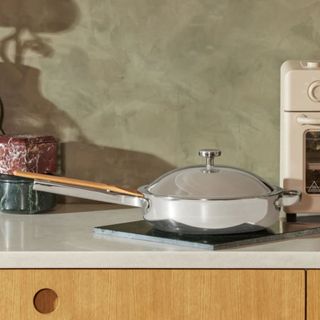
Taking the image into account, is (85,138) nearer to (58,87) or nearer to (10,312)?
(58,87)

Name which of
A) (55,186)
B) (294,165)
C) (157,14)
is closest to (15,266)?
(55,186)

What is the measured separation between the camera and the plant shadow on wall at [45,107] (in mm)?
2547

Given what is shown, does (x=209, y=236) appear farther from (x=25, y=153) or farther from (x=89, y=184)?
(x=25, y=153)

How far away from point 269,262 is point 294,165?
1.26 ft

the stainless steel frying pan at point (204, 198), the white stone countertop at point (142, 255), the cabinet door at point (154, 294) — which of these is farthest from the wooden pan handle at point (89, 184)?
the cabinet door at point (154, 294)

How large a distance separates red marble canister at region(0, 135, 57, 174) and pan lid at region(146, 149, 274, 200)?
0.39m

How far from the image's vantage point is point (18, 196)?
235 cm

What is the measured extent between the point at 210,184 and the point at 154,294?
0.87 ft

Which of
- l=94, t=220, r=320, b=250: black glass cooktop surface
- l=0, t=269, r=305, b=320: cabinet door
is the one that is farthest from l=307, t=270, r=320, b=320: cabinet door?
l=94, t=220, r=320, b=250: black glass cooktop surface

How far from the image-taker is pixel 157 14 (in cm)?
253

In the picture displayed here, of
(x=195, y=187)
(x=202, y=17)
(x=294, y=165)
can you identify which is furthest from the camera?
(x=202, y=17)

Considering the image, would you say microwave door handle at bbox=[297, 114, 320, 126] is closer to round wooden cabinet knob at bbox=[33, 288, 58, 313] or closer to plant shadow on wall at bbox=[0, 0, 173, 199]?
plant shadow on wall at bbox=[0, 0, 173, 199]

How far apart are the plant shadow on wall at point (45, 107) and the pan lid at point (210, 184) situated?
1.52ft

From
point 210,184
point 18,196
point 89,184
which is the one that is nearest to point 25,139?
point 18,196
